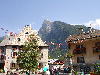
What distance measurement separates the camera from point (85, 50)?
55.9m

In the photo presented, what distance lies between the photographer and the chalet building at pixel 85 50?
53562 millimetres

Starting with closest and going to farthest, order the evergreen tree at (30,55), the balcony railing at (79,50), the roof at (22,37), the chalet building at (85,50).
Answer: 1. the evergreen tree at (30,55)
2. the chalet building at (85,50)
3. the balcony railing at (79,50)
4. the roof at (22,37)

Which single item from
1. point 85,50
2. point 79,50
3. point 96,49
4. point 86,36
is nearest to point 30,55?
point 96,49

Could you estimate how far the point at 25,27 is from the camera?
219ft

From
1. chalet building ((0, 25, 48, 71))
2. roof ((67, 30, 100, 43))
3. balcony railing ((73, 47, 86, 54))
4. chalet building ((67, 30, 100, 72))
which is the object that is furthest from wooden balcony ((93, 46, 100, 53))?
chalet building ((0, 25, 48, 71))

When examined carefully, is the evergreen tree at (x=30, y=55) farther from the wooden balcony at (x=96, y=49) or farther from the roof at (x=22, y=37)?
the roof at (x=22, y=37)

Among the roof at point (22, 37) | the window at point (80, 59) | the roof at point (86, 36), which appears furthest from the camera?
the roof at point (22, 37)

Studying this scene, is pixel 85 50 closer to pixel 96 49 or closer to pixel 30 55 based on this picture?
pixel 96 49

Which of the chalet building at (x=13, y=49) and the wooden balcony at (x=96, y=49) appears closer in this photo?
the wooden balcony at (x=96, y=49)

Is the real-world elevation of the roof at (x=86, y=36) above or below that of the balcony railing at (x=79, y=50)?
above

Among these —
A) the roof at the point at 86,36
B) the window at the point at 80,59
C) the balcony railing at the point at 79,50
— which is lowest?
the window at the point at 80,59

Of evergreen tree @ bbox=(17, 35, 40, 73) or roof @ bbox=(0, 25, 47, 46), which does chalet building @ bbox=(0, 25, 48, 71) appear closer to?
roof @ bbox=(0, 25, 47, 46)

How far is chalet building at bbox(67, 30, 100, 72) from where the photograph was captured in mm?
53562

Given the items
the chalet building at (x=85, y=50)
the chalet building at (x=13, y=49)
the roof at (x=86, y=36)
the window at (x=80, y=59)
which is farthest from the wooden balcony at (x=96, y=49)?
the chalet building at (x=13, y=49)
